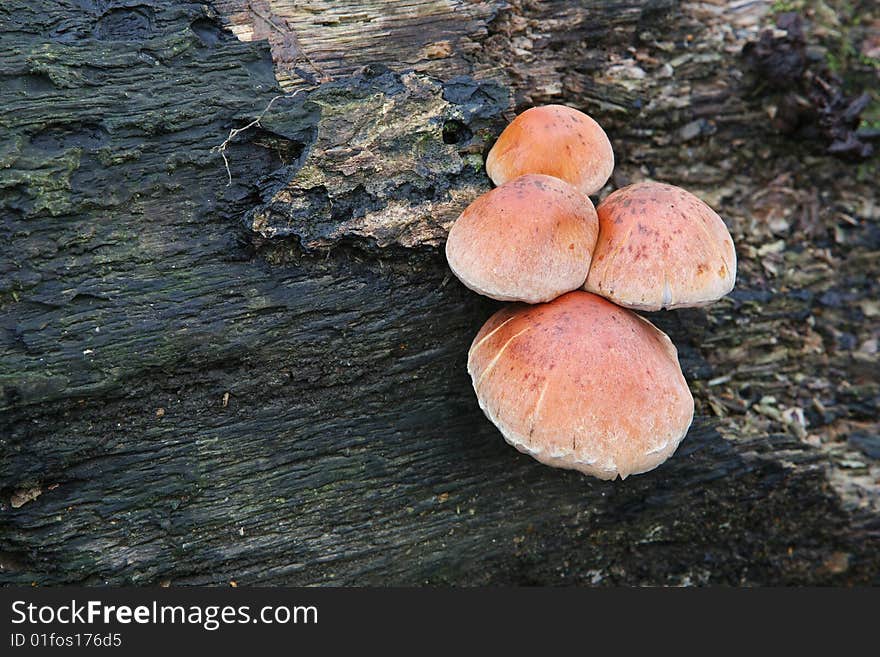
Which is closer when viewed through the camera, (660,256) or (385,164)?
(660,256)

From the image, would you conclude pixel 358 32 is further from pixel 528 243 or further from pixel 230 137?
pixel 528 243

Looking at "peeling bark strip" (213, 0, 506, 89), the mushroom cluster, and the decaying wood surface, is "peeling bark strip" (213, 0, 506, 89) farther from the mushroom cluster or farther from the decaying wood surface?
the mushroom cluster

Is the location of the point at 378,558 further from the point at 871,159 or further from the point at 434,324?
the point at 871,159

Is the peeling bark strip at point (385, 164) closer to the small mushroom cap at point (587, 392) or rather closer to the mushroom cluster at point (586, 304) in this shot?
the mushroom cluster at point (586, 304)

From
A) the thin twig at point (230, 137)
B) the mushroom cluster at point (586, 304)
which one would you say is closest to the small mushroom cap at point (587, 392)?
the mushroom cluster at point (586, 304)

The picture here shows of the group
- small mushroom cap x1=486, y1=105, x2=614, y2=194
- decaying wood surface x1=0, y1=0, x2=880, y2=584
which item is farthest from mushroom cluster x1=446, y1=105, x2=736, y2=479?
decaying wood surface x1=0, y1=0, x2=880, y2=584

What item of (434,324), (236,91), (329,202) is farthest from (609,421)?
(236,91)

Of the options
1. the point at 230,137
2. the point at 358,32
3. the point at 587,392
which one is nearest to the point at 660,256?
the point at 587,392
